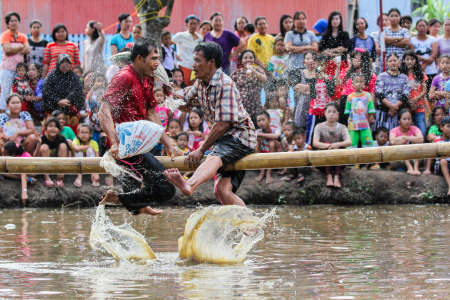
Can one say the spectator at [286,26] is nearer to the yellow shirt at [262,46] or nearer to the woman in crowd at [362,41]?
the yellow shirt at [262,46]

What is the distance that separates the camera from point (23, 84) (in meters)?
12.3

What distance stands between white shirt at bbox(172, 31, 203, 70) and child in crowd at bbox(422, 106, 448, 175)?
442 cm

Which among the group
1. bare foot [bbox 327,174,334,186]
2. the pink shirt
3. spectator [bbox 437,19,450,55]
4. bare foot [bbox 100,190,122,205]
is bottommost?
bare foot [bbox 327,174,334,186]

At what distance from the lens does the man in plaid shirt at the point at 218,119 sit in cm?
635

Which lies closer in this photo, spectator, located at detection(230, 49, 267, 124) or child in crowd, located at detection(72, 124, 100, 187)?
child in crowd, located at detection(72, 124, 100, 187)

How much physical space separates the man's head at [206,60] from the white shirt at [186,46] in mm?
6689

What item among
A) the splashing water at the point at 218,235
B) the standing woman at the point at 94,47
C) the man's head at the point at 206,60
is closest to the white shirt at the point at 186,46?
the standing woman at the point at 94,47

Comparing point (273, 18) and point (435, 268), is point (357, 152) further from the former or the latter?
point (273, 18)

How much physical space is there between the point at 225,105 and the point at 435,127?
603 cm

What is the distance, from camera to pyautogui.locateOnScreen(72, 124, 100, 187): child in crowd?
11.2 meters

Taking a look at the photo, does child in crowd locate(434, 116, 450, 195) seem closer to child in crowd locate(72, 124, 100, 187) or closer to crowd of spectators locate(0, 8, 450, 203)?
crowd of spectators locate(0, 8, 450, 203)

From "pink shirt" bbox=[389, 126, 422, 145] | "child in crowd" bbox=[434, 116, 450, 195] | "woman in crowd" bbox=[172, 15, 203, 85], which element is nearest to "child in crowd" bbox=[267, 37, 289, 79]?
"woman in crowd" bbox=[172, 15, 203, 85]

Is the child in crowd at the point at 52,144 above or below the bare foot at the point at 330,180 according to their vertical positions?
above

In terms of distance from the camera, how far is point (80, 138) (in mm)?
11352
